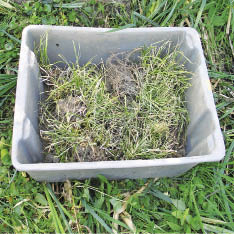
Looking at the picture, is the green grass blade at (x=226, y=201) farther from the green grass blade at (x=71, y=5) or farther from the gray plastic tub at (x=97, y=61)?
the green grass blade at (x=71, y=5)

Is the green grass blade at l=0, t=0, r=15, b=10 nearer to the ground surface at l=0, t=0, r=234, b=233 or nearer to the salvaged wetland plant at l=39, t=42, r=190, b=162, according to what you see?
the ground surface at l=0, t=0, r=234, b=233

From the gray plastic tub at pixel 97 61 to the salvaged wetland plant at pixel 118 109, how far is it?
0.04 meters

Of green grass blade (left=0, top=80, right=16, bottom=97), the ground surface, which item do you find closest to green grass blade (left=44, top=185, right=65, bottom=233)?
the ground surface

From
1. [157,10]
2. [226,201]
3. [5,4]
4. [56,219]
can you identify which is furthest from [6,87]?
[226,201]

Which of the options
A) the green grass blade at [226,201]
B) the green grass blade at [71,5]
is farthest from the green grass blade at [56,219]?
the green grass blade at [71,5]

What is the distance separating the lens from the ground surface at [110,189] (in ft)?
3.68

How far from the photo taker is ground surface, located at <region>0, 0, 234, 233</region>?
3.68ft

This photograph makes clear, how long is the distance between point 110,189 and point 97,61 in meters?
0.50

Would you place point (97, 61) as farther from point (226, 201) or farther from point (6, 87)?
point (226, 201)

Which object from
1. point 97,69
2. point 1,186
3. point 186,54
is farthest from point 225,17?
point 1,186

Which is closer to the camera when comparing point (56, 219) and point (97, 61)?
point (56, 219)

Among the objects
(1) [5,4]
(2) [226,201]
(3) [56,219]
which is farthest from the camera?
(1) [5,4]

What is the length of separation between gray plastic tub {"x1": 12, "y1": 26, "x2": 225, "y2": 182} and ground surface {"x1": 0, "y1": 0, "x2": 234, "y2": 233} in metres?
0.08

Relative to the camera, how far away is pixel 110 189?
114cm
